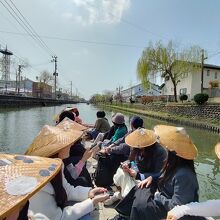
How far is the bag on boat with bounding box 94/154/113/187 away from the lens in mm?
4715

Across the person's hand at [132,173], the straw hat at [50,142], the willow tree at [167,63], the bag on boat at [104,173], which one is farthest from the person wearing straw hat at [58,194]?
the willow tree at [167,63]

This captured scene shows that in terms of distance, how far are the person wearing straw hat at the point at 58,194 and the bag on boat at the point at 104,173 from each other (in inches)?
82.1

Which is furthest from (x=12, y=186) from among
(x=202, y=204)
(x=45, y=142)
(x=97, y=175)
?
(x=97, y=175)

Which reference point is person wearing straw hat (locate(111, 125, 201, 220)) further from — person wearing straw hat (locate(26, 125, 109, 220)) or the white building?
the white building

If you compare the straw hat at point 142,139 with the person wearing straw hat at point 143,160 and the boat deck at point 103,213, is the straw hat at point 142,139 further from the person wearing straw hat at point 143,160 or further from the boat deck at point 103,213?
the boat deck at point 103,213

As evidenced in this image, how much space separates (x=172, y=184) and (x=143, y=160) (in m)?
1.04

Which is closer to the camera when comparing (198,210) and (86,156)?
(198,210)

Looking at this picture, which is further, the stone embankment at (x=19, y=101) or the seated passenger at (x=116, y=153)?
the stone embankment at (x=19, y=101)

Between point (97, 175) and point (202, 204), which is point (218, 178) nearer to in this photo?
point (97, 175)

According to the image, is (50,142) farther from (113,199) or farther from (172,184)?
(113,199)

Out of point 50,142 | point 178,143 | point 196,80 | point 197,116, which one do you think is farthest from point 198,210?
point 196,80

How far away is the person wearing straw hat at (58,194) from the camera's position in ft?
7.11

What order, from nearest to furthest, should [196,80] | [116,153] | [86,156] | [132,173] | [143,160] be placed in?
[86,156]
[132,173]
[143,160]
[116,153]
[196,80]

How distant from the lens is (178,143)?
8.53 ft
